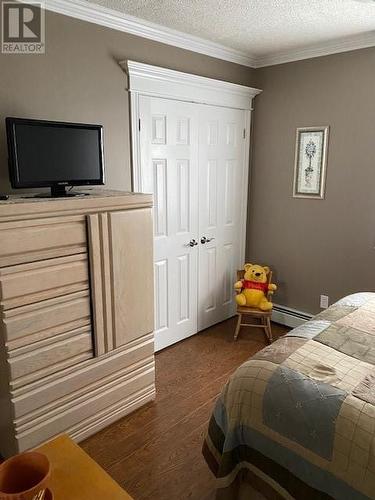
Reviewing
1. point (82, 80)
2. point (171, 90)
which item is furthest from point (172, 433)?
point (171, 90)

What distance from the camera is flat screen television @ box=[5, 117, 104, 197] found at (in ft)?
6.02

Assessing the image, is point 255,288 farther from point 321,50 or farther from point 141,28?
point 141,28

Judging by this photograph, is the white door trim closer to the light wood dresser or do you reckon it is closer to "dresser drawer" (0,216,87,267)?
the light wood dresser

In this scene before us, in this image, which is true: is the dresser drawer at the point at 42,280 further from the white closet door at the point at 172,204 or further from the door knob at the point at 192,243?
the door knob at the point at 192,243

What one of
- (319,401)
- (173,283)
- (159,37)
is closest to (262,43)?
(159,37)

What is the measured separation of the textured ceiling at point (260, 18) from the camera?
7.02ft

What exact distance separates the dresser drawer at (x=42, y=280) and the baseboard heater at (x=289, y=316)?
2.23 meters

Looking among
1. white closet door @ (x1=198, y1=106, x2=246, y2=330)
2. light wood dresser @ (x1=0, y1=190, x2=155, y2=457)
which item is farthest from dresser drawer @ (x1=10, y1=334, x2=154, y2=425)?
white closet door @ (x1=198, y1=106, x2=246, y2=330)

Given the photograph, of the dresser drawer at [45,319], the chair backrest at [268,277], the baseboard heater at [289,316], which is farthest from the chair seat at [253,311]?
the dresser drawer at [45,319]

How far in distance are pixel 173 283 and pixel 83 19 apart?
78.2 inches

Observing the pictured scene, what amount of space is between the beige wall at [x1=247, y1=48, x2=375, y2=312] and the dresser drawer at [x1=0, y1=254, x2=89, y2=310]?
2153 millimetres

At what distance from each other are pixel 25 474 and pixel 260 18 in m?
2.69

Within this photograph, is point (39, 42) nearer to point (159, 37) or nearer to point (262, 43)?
point (159, 37)

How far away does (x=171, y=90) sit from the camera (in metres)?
2.72
